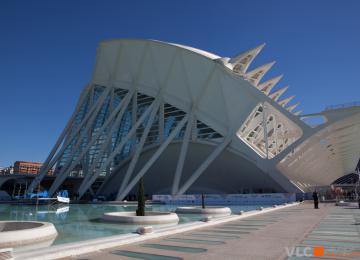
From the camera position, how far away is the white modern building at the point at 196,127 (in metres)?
29.5

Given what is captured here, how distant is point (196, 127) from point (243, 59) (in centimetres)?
861

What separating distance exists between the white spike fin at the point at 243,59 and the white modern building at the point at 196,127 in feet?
0.42

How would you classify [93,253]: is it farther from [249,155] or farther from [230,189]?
[230,189]

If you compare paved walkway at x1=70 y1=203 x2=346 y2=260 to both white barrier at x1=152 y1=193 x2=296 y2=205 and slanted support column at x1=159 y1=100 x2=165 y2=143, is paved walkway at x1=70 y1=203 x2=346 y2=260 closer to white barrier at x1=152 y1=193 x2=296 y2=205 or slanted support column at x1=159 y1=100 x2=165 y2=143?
white barrier at x1=152 y1=193 x2=296 y2=205

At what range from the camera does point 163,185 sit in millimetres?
42219

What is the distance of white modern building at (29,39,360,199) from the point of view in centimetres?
2945

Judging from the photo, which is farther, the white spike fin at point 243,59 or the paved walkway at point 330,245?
the white spike fin at point 243,59

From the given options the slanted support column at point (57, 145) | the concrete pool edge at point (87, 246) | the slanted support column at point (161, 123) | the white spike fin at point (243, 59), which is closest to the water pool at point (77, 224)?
the concrete pool edge at point (87, 246)

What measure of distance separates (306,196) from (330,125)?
7.69 meters

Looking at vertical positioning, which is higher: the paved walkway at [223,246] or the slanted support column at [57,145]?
the slanted support column at [57,145]

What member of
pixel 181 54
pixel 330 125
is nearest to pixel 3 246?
pixel 330 125

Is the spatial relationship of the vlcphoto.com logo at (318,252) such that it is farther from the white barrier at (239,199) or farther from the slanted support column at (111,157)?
the slanted support column at (111,157)

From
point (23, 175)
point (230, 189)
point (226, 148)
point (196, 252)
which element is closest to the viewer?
point (196, 252)

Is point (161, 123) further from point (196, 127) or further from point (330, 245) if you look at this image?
point (330, 245)
